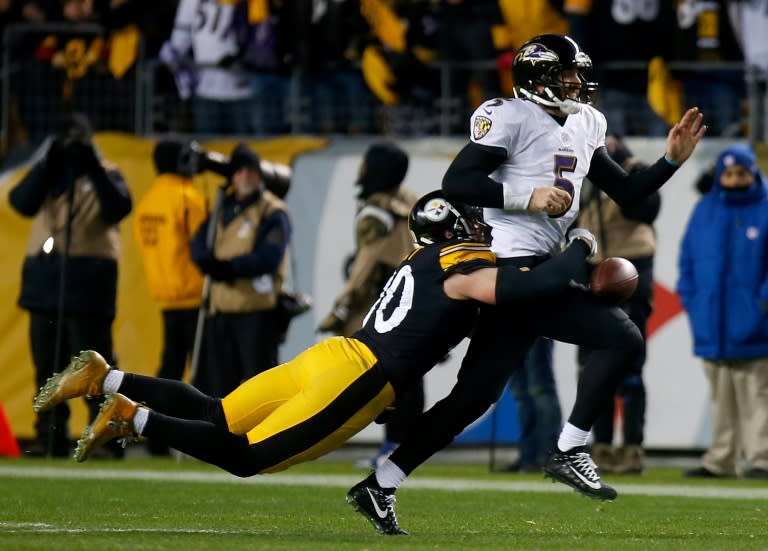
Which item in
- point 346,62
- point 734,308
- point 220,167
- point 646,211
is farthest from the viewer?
point 346,62

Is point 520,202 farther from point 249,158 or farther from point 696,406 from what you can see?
point 696,406

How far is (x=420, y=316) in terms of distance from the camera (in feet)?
22.2

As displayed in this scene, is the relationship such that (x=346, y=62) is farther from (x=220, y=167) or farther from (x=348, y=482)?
(x=348, y=482)

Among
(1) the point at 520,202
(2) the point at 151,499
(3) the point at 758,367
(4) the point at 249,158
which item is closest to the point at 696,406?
(3) the point at 758,367

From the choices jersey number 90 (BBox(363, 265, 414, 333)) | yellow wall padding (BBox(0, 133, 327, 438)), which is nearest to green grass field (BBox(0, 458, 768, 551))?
jersey number 90 (BBox(363, 265, 414, 333))

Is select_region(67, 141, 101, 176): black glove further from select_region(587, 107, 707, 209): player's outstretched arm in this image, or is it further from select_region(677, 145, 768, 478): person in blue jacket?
select_region(587, 107, 707, 209): player's outstretched arm

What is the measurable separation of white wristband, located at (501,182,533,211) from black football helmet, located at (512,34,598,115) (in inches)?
17.1

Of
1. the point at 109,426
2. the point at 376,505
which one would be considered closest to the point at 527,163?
the point at 376,505

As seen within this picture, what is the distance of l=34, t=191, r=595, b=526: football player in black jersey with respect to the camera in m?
6.66

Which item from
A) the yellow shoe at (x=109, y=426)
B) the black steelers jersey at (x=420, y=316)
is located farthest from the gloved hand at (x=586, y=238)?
the yellow shoe at (x=109, y=426)

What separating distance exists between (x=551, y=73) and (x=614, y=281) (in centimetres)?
88

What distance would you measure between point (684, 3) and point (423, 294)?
718cm

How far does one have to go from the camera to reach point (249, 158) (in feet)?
38.7

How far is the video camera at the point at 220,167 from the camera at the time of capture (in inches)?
469
